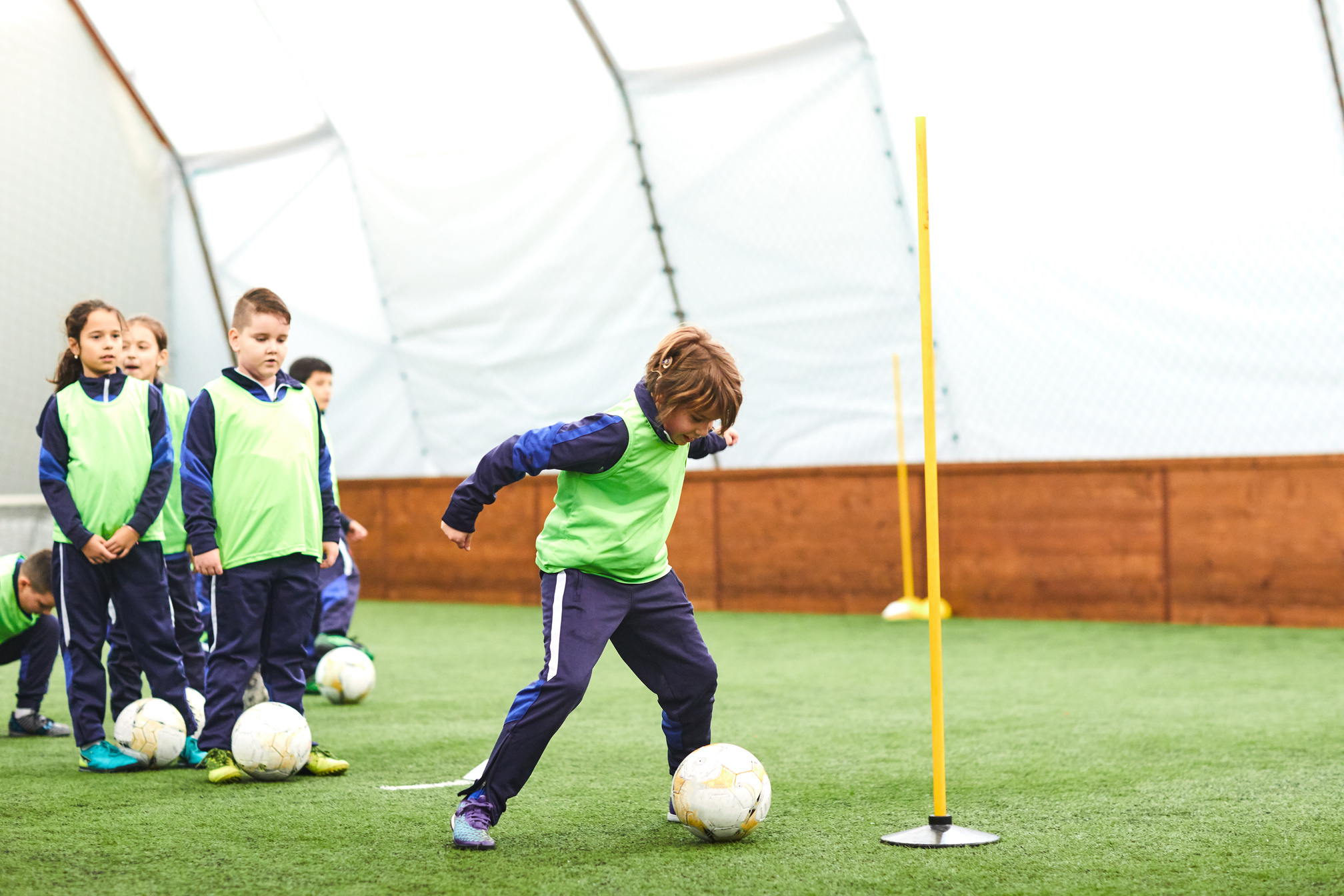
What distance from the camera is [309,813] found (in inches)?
145

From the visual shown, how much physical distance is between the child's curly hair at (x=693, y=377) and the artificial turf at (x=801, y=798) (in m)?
0.99

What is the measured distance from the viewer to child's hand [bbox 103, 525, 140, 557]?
14.4 ft

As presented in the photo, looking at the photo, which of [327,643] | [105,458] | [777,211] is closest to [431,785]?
[105,458]

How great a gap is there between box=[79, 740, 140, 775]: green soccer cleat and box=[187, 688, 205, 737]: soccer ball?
1.05 feet

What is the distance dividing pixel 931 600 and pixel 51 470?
2768mm

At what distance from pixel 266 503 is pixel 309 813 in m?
0.96

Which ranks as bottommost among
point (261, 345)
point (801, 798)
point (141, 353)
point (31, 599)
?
point (801, 798)

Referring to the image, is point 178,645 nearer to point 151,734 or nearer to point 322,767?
point 151,734

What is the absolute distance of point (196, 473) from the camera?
4195mm

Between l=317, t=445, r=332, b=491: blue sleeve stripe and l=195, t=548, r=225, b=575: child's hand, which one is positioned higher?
l=317, t=445, r=332, b=491: blue sleeve stripe

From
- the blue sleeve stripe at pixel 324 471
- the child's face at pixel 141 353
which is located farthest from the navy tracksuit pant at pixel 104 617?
the child's face at pixel 141 353

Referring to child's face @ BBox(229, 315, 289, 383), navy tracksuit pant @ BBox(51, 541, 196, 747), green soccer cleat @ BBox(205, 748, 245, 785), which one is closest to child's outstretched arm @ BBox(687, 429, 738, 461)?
child's face @ BBox(229, 315, 289, 383)

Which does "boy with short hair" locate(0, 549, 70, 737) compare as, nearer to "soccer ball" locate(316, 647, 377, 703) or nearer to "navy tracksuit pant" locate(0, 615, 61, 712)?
"navy tracksuit pant" locate(0, 615, 61, 712)

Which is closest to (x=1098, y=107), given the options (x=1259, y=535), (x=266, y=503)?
(x=1259, y=535)
